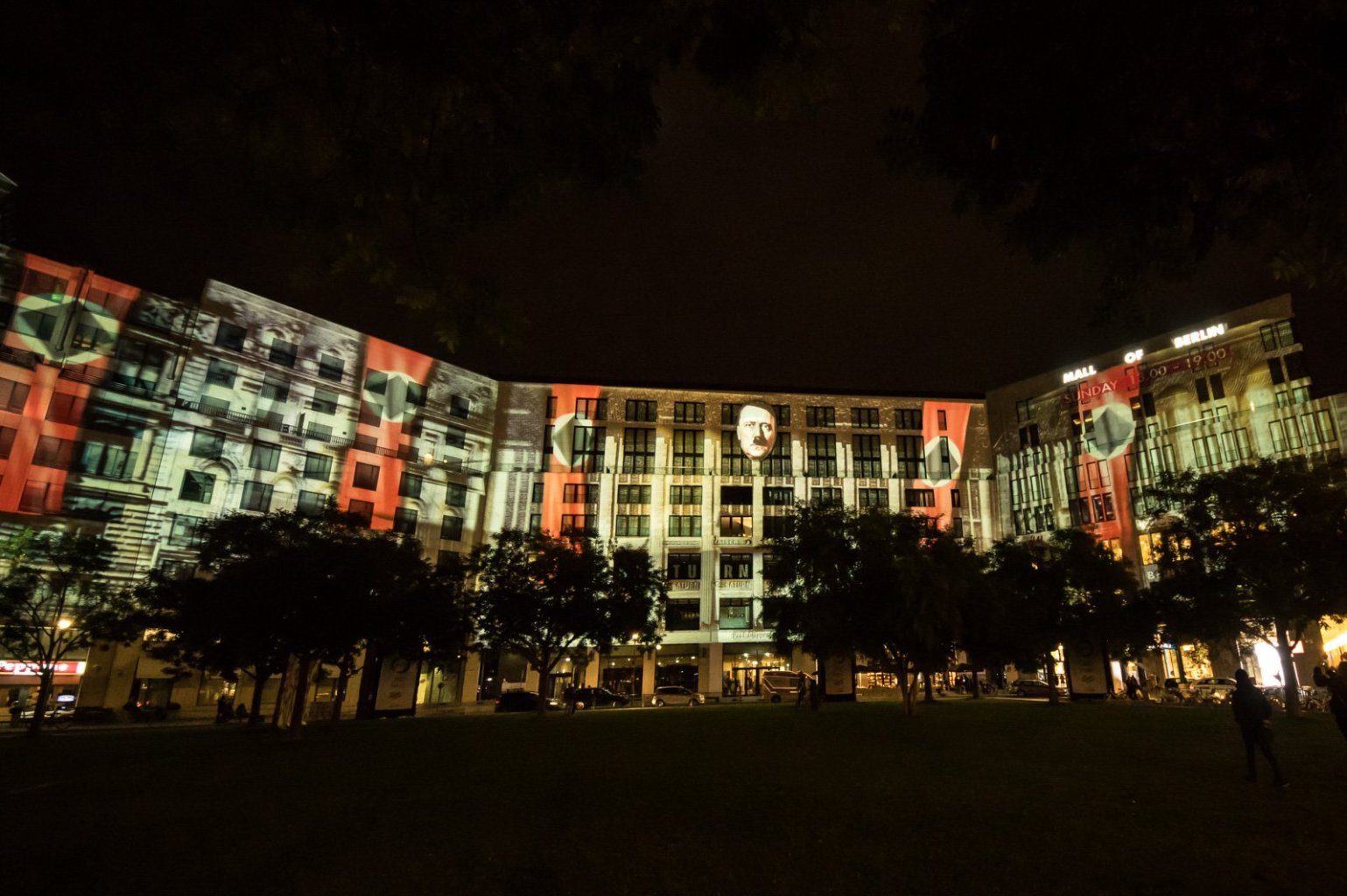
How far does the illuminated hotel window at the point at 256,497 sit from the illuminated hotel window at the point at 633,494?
1231 inches

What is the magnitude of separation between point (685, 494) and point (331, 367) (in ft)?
116

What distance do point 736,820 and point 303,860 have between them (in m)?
4.91

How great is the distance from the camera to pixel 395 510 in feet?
207

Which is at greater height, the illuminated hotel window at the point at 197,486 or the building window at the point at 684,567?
the illuminated hotel window at the point at 197,486

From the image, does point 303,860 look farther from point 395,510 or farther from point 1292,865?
point 395,510

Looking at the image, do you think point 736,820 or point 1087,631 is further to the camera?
point 1087,631

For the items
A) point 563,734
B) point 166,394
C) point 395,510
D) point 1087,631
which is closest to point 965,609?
point 1087,631

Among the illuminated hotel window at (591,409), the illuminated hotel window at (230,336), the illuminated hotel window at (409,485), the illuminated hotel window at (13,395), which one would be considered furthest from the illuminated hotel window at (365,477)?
the illuminated hotel window at (13,395)

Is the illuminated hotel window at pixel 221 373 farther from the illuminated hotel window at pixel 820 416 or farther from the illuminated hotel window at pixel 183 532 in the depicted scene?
the illuminated hotel window at pixel 820 416

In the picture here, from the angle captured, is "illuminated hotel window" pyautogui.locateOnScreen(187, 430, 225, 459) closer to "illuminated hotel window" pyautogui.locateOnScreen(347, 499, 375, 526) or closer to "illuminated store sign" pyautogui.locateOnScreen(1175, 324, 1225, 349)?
"illuminated hotel window" pyautogui.locateOnScreen(347, 499, 375, 526)

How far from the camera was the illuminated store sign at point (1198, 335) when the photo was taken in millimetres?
63428

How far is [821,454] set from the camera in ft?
253

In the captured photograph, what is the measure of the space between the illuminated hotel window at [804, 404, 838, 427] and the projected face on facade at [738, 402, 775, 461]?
5.30 m

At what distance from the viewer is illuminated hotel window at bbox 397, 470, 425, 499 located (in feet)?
210
